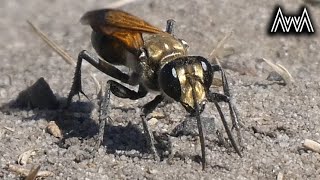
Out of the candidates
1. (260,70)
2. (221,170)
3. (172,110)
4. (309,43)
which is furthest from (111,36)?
(309,43)

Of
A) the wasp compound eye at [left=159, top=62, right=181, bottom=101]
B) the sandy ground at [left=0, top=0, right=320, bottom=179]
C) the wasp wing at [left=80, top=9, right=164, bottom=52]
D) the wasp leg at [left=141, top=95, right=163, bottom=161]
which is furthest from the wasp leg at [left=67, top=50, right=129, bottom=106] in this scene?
the wasp compound eye at [left=159, top=62, right=181, bottom=101]

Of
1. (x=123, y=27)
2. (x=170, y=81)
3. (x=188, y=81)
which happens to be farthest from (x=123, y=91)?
(x=188, y=81)

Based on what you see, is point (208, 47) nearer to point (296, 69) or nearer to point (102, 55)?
point (296, 69)

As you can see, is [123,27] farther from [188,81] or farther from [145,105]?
[188,81]

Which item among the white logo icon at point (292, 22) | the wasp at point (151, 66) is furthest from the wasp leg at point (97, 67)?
the white logo icon at point (292, 22)

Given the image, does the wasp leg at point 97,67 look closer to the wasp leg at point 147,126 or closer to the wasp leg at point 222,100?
the wasp leg at point 147,126

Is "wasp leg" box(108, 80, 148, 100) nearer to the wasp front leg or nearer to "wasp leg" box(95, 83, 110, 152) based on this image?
"wasp leg" box(95, 83, 110, 152)
